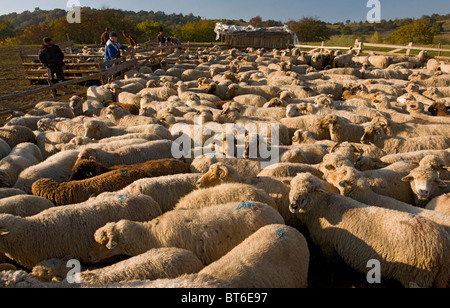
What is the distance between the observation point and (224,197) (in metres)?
4.46

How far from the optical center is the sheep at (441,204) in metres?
4.40

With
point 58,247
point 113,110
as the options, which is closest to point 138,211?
point 58,247

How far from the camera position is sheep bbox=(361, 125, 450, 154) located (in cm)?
676

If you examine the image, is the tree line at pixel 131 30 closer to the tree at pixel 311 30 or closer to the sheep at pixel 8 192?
the tree at pixel 311 30

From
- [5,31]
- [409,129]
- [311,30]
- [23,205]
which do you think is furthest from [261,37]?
[5,31]

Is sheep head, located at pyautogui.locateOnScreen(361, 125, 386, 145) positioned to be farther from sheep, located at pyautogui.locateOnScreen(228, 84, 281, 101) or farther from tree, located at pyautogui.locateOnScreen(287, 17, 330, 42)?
tree, located at pyautogui.locateOnScreen(287, 17, 330, 42)

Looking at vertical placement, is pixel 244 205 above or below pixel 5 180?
above

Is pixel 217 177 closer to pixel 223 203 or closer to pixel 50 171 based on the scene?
pixel 223 203

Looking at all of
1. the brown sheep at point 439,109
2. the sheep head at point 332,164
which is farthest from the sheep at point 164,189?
the brown sheep at point 439,109

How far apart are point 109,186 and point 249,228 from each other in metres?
2.72

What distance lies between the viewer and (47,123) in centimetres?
843

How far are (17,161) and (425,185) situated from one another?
756cm

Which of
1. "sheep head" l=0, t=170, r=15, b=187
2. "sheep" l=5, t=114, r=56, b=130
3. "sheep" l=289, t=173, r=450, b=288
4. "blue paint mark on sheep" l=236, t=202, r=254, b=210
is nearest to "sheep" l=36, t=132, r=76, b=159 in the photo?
"sheep" l=5, t=114, r=56, b=130
